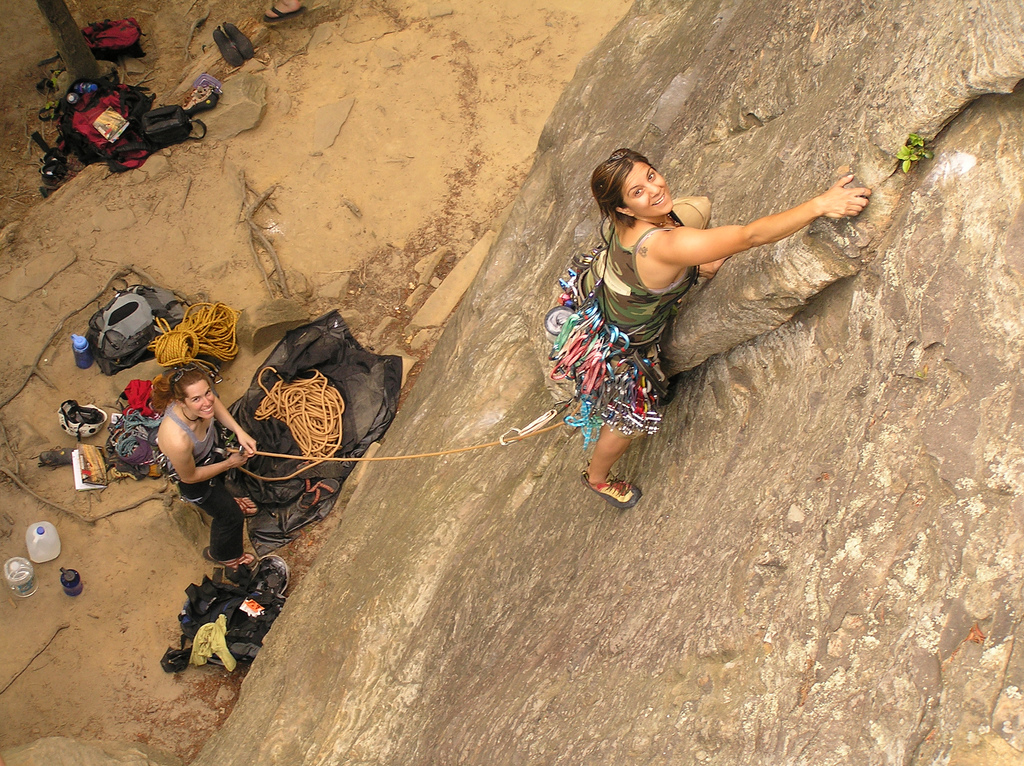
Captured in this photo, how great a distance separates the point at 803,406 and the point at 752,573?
1.81ft

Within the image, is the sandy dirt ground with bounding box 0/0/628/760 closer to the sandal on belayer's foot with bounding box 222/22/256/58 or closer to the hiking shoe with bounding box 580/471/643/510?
the sandal on belayer's foot with bounding box 222/22/256/58

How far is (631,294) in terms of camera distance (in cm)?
257

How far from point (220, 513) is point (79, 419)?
1.78m

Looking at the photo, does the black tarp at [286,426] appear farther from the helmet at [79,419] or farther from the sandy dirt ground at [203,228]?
the helmet at [79,419]

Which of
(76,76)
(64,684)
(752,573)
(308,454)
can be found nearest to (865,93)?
(752,573)

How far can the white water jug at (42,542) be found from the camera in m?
5.20

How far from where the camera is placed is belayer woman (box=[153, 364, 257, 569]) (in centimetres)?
402

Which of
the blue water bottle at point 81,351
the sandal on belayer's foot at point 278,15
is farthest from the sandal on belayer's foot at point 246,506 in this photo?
the sandal on belayer's foot at point 278,15

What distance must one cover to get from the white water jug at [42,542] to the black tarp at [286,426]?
1.29m

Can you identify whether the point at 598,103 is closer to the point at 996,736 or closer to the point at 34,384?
the point at 996,736

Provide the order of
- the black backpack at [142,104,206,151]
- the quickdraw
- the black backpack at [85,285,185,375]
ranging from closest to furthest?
1. the quickdraw
2. the black backpack at [85,285,185,375]
3. the black backpack at [142,104,206,151]

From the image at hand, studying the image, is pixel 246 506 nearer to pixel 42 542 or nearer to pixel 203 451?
pixel 203 451

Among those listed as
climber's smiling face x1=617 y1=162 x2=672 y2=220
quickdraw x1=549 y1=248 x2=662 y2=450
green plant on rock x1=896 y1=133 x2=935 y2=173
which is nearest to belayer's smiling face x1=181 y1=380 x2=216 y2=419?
quickdraw x1=549 y1=248 x2=662 y2=450

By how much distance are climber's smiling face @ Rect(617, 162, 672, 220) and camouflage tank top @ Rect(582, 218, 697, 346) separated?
0.07 meters
